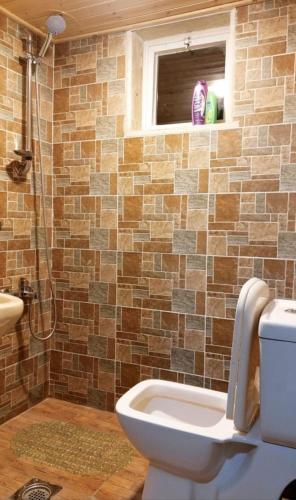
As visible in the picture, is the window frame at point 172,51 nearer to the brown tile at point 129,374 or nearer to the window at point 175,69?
the window at point 175,69

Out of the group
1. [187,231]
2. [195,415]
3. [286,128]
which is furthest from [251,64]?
[195,415]

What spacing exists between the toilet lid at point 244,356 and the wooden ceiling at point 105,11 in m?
1.56

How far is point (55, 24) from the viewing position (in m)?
2.03

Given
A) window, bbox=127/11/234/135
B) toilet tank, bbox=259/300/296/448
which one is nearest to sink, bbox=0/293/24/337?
toilet tank, bbox=259/300/296/448

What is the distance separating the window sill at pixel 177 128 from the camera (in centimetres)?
200

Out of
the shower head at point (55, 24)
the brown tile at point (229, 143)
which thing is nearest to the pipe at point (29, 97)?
the shower head at point (55, 24)

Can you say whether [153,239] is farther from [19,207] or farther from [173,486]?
[173,486]

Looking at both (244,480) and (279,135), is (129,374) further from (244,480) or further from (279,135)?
(279,135)

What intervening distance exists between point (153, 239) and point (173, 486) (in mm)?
1233

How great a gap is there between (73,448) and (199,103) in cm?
198

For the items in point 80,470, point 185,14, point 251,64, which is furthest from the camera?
point 185,14

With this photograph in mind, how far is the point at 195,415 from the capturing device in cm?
163

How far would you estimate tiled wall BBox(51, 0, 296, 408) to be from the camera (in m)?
1.90

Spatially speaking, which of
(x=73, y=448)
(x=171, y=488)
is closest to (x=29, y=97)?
(x=73, y=448)
